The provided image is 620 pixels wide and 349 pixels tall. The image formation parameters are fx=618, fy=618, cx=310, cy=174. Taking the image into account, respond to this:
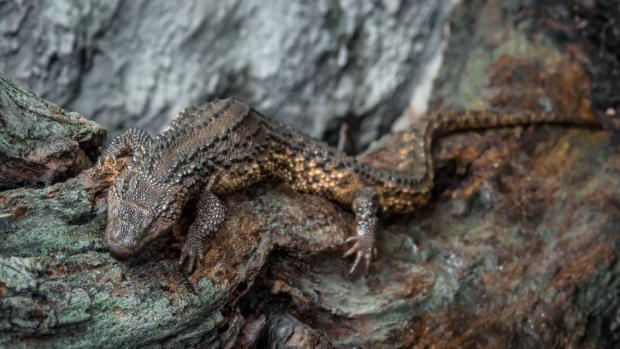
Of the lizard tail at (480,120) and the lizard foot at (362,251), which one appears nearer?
the lizard foot at (362,251)

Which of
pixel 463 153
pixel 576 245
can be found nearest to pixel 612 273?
pixel 576 245

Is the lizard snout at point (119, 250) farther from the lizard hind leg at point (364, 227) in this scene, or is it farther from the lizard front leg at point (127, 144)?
the lizard hind leg at point (364, 227)

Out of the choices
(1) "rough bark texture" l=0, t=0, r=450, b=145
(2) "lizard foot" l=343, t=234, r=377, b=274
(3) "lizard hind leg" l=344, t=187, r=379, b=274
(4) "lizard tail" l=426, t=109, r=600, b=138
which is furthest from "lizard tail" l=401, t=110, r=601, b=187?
(1) "rough bark texture" l=0, t=0, r=450, b=145

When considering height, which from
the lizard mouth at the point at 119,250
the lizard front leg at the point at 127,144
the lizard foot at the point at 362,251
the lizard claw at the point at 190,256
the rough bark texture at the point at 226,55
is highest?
the rough bark texture at the point at 226,55

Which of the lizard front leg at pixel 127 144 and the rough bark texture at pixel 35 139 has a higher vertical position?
the lizard front leg at pixel 127 144

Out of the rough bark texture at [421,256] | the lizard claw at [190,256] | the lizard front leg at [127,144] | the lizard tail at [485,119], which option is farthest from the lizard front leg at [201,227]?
the lizard tail at [485,119]

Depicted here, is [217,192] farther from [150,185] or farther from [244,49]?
[244,49]
